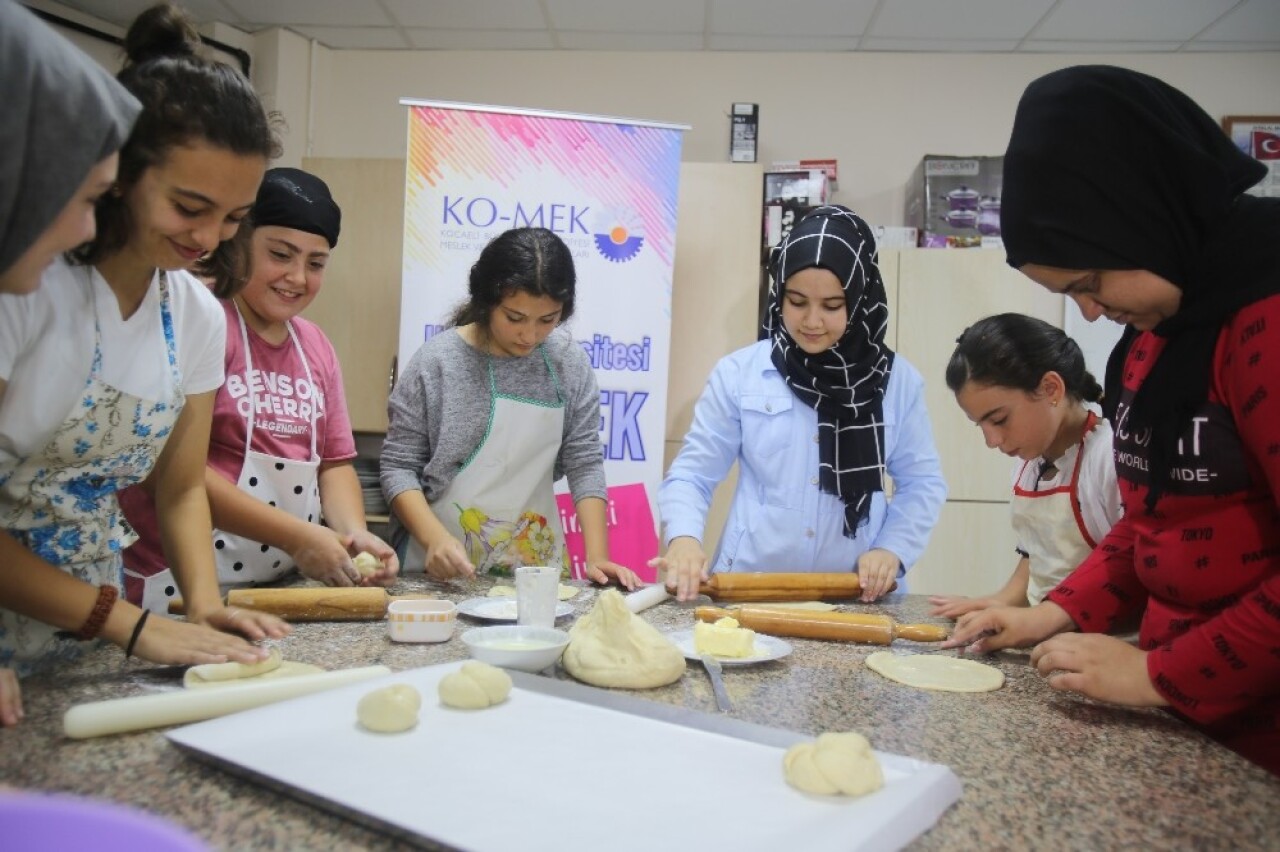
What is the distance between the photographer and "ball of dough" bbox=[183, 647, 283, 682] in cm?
105

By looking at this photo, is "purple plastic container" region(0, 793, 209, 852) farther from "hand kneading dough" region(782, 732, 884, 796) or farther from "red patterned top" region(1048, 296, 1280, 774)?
"red patterned top" region(1048, 296, 1280, 774)

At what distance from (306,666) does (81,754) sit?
0.30 meters

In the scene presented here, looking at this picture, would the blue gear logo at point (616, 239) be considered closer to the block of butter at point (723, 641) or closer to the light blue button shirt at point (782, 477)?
the light blue button shirt at point (782, 477)

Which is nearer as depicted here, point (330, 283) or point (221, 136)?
point (221, 136)

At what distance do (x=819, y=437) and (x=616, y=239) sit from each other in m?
1.86

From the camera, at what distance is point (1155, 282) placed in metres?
1.12

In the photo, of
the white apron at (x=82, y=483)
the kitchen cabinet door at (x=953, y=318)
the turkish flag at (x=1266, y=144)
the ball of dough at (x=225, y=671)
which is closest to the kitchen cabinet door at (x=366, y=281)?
the kitchen cabinet door at (x=953, y=318)

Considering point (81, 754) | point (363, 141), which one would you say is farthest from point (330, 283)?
point (81, 754)

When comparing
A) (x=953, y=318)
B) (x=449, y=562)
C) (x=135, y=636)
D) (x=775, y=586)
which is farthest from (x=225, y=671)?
(x=953, y=318)

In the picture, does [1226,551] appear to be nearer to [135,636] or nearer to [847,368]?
[847,368]

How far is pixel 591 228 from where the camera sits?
369 centimetres

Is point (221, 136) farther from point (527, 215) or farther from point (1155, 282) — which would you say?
point (527, 215)

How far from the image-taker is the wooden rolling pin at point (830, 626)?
56.1 inches

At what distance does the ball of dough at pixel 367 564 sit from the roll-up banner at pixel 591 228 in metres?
1.87
